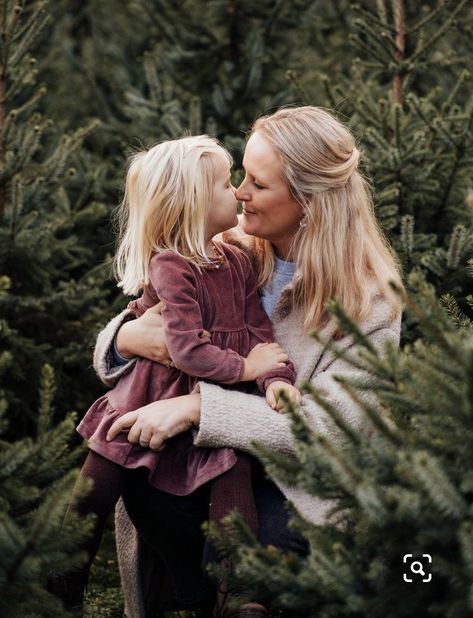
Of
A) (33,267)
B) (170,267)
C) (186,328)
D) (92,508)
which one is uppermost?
(170,267)

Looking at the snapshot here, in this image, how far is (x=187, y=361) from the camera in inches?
112

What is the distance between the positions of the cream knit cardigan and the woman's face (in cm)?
28

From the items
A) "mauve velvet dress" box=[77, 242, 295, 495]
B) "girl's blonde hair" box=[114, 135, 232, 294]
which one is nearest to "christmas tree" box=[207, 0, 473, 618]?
"mauve velvet dress" box=[77, 242, 295, 495]

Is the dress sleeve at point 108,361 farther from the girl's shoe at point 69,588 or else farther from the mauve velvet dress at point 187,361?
the girl's shoe at point 69,588

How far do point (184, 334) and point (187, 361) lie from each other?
0.09m

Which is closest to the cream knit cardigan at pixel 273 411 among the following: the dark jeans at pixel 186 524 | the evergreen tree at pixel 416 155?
the dark jeans at pixel 186 524

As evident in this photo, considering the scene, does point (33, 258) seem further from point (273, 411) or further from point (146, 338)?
point (273, 411)

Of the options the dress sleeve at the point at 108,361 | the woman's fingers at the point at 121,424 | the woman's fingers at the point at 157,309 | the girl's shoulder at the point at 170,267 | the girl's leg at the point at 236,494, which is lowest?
the girl's leg at the point at 236,494

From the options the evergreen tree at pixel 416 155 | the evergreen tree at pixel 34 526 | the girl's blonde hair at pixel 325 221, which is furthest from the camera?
the evergreen tree at pixel 416 155

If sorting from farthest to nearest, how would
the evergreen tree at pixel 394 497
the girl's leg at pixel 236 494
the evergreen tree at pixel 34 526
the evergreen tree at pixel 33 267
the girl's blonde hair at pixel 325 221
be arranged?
the evergreen tree at pixel 33 267 < the girl's blonde hair at pixel 325 221 < the girl's leg at pixel 236 494 < the evergreen tree at pixel 34 526 < the evergreen tree at pixel 394 497

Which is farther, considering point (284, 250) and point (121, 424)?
point (284, 250)

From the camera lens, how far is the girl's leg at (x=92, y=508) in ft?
9.27

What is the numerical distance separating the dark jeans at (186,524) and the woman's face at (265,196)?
2.74 feet

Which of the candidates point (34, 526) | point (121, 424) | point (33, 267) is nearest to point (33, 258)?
point (33, 267)
